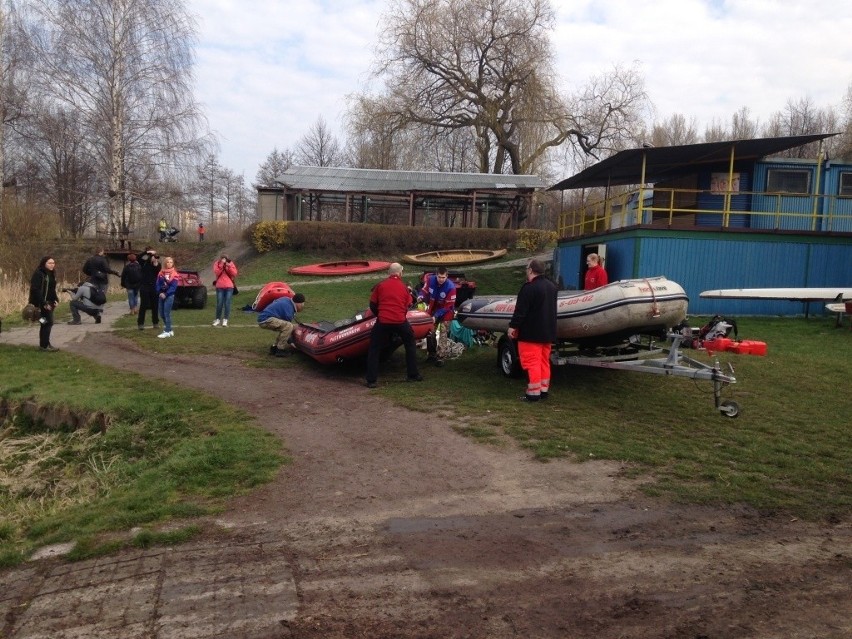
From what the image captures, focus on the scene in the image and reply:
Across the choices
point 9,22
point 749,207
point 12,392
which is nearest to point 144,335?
point 12,392

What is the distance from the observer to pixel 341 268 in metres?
25.8

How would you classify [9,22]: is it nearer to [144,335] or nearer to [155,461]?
[144,335]

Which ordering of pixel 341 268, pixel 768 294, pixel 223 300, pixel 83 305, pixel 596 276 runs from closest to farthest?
1. pixel 768 294
2. pixel 596 276
3. pixel 223 300
4. pixel 83 305
5. pixel 341 268

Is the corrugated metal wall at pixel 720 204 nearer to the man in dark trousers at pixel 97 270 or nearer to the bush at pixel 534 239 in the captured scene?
the bush at pixel 534 239

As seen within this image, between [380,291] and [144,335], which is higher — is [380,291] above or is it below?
above

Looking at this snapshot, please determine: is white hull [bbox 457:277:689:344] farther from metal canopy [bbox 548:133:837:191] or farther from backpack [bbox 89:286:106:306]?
backpack [bbox 89:286:106:306]

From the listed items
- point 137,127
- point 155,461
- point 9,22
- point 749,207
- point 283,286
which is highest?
point 9,22

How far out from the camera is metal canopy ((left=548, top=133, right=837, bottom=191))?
54.7ft

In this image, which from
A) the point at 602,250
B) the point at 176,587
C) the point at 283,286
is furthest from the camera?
the point at 602,250

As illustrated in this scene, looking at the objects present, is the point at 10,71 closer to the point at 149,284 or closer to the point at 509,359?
the point at 149,284

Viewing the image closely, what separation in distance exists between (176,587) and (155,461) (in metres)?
3.10

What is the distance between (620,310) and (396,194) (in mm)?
25669

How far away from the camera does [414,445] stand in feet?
20.5

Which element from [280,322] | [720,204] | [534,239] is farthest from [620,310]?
[534,239]
